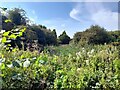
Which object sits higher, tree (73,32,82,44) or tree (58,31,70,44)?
tree (58,31,70,44)

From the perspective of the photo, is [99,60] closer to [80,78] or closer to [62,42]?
[80,78]

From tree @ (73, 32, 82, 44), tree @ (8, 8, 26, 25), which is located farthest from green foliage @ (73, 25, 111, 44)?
tree @ (8, 8, 26, 25)

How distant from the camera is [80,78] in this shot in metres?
4.65

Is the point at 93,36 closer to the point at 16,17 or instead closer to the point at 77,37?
the point at 77,37

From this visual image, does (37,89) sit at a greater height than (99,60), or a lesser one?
lesser

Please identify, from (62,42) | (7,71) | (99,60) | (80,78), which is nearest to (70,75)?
(80,78)

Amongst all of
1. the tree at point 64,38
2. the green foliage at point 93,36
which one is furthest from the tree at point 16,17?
the tree at point 64,38

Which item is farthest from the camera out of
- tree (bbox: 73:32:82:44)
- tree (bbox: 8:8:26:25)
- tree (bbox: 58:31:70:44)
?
tree (bbox: 58:31:70:44)

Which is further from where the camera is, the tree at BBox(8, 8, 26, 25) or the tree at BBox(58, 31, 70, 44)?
the tree at BBox(58, 31, 70, 44)

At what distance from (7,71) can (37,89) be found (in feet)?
4.04

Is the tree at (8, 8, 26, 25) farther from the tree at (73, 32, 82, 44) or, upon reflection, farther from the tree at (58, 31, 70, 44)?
the tree at (58, 31, 70, 44)

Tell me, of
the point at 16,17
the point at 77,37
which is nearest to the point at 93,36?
the point at 77,37

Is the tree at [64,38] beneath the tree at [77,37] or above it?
above

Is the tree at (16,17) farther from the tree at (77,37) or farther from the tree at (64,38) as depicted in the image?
the tree at (64,38)
